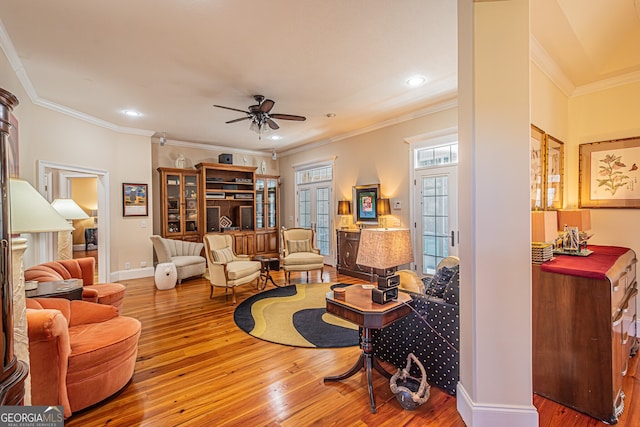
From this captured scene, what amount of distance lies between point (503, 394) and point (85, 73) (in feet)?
16.0

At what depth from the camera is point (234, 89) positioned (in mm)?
3707

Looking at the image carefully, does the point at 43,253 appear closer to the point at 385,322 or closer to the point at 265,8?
the point at 265,8

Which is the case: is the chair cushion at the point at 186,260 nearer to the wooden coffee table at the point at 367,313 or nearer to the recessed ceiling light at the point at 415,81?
the wooden coffee table at the point at 367,313

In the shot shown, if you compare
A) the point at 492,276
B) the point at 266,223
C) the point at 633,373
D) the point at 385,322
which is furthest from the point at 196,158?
the point at 633,373

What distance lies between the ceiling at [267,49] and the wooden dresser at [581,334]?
1943mm

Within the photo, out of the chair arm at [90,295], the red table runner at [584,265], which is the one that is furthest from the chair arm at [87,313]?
the red table runner at [584,265]

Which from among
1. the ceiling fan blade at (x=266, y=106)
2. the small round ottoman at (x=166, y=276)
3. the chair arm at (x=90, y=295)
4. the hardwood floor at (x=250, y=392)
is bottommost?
the hardwood floor at (x=250, y=392)

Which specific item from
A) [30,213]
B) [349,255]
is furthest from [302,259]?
[30,213]

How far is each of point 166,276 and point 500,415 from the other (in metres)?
4.86

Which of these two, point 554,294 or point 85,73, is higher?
point 85,73

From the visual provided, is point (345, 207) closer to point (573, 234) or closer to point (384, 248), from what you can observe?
point (573, 234)

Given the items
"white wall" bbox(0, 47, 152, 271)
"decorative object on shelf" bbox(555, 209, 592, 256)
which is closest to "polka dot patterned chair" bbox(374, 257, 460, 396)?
"decorative object on shelf" bbox(555, 209, 592, 256)

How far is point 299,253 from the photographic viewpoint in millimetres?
5449

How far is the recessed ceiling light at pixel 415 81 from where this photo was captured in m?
3.50
